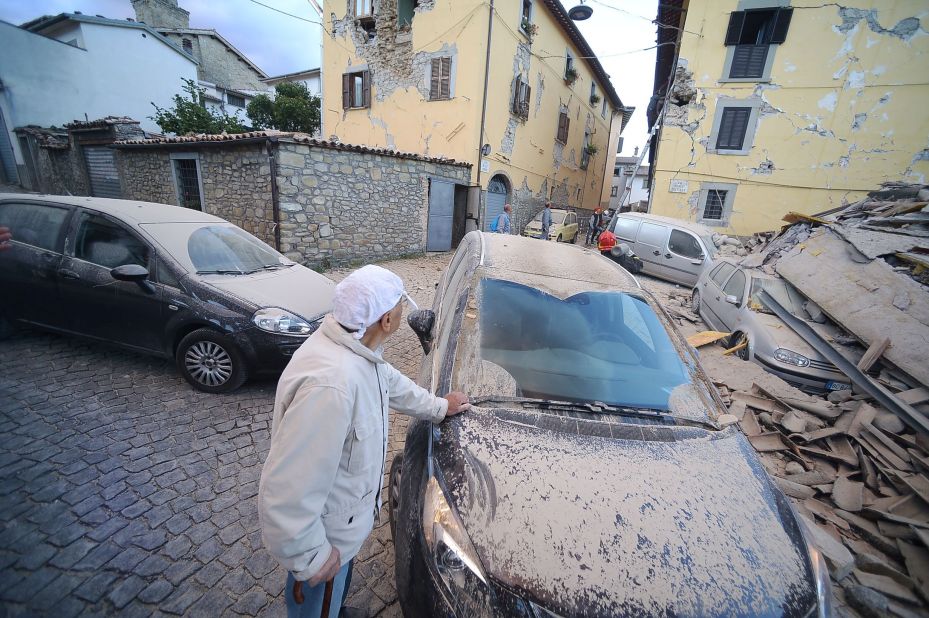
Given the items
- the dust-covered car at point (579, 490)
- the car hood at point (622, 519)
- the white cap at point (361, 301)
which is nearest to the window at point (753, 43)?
the dust-covered car at point (579, 490)

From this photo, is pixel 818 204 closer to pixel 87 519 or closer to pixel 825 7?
pixel 825 7

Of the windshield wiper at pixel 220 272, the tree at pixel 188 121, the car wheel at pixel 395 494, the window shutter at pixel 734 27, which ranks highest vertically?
the window shutter at pixel 734 27

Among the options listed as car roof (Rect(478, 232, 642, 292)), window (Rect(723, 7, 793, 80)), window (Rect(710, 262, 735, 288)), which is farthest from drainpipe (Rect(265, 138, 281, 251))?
window (Rect(723, 7, 793, 80))

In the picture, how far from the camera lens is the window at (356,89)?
1486cm

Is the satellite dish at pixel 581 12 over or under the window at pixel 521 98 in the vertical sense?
over

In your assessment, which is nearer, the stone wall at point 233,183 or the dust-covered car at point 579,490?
the dust-covered car at point 579,490

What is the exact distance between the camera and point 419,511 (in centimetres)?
153

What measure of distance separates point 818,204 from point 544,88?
37.8 ft

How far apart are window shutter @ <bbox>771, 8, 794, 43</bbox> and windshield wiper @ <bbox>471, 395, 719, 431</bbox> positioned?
16.7m

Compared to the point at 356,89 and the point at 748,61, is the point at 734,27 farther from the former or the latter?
the point at 356,89

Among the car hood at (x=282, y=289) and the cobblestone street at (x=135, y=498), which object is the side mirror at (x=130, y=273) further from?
the cobblestone street at (x=135, y=498)

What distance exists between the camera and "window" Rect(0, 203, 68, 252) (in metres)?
3.72

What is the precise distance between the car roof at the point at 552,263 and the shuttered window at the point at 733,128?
13.8 m

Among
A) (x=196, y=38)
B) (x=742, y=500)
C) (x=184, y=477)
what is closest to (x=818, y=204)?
(x=742, y=500)
